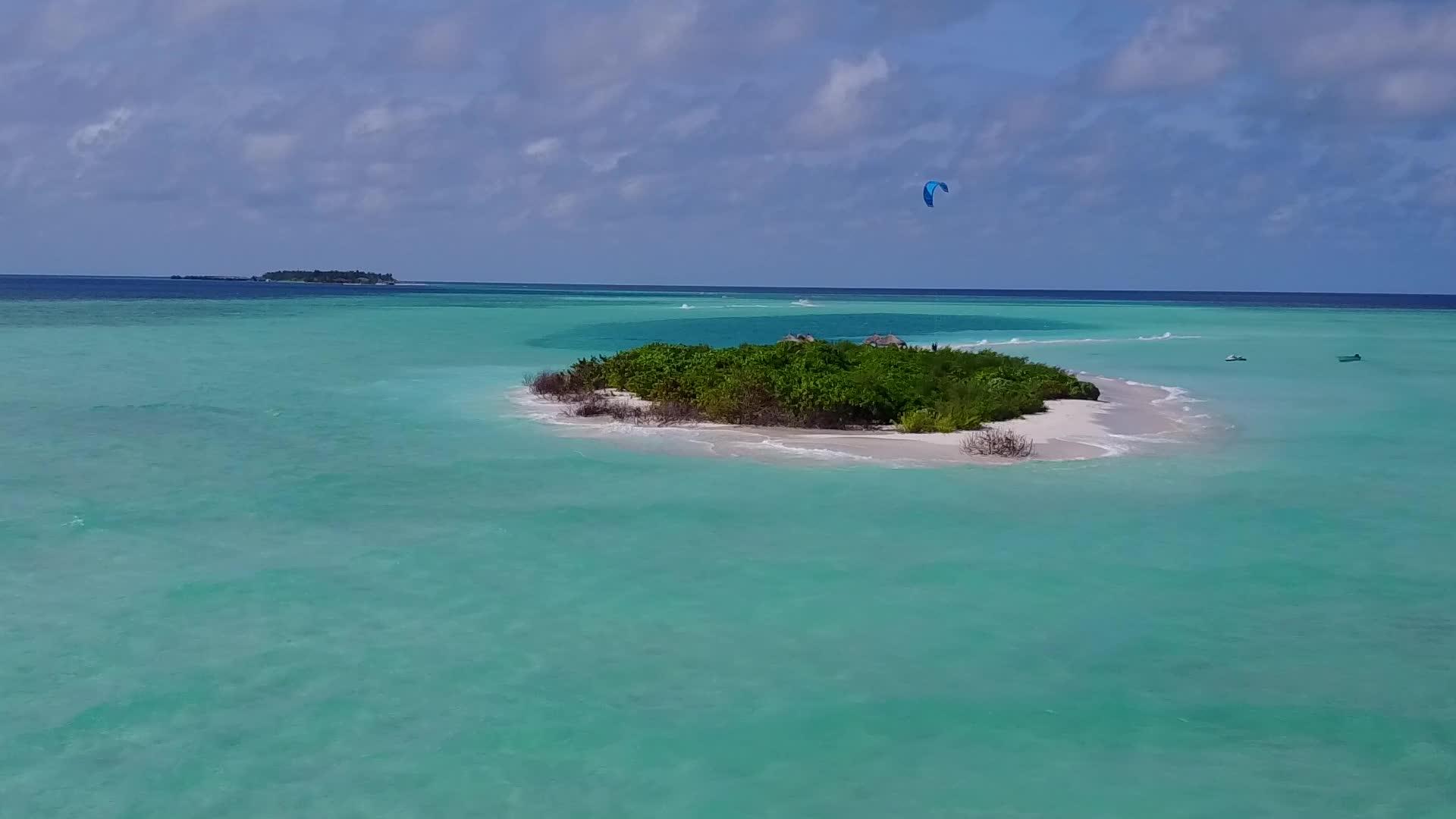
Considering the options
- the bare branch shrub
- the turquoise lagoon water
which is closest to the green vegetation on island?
the bare branch shrub

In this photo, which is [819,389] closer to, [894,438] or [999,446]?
[894,438]

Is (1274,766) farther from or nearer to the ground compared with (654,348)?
nearer to the ground

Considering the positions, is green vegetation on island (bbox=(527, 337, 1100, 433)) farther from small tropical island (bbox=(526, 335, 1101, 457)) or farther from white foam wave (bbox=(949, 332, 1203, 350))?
white foam wave (bbox=(949, 332, 1203, 350))

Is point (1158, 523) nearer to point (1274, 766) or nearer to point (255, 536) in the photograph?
point (1274, 766)

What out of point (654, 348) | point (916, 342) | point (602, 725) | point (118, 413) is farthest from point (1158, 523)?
point (916, 342)

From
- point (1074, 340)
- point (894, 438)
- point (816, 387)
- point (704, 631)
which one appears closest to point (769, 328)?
point (1074, 340)
